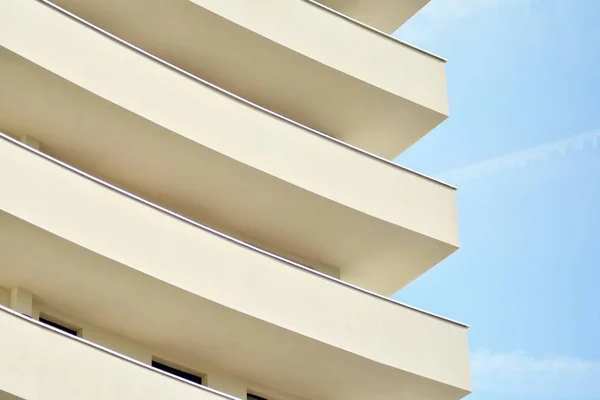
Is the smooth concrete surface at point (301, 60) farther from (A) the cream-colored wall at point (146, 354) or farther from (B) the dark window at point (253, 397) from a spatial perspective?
(B) the dark window at point (253, 397)

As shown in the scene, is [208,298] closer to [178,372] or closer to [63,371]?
[178,372]

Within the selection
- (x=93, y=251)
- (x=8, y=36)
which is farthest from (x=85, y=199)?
(x=8, y=36)

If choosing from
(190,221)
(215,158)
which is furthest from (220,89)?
(190,221)

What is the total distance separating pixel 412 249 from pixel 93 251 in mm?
7405

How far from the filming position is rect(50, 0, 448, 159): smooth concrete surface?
2773 centimetres

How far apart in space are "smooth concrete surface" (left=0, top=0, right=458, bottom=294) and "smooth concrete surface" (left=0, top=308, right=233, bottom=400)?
189 inches

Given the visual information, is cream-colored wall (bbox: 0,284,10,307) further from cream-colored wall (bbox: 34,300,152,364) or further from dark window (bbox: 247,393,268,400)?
dark window (bbox: 247,393,268,400)

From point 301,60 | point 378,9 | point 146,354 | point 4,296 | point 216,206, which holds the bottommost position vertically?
point 146,354

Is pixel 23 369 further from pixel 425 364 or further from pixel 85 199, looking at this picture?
pixel 425 364

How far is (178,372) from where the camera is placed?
82.7 ft

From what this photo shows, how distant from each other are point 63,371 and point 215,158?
19.2ft

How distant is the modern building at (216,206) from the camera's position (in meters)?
23.2

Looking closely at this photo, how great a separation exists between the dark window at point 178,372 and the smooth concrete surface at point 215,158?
3213 mm

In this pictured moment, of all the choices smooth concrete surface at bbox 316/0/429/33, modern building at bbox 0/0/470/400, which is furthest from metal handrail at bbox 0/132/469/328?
smooth concrete surface at bbox 316/0/429/33
